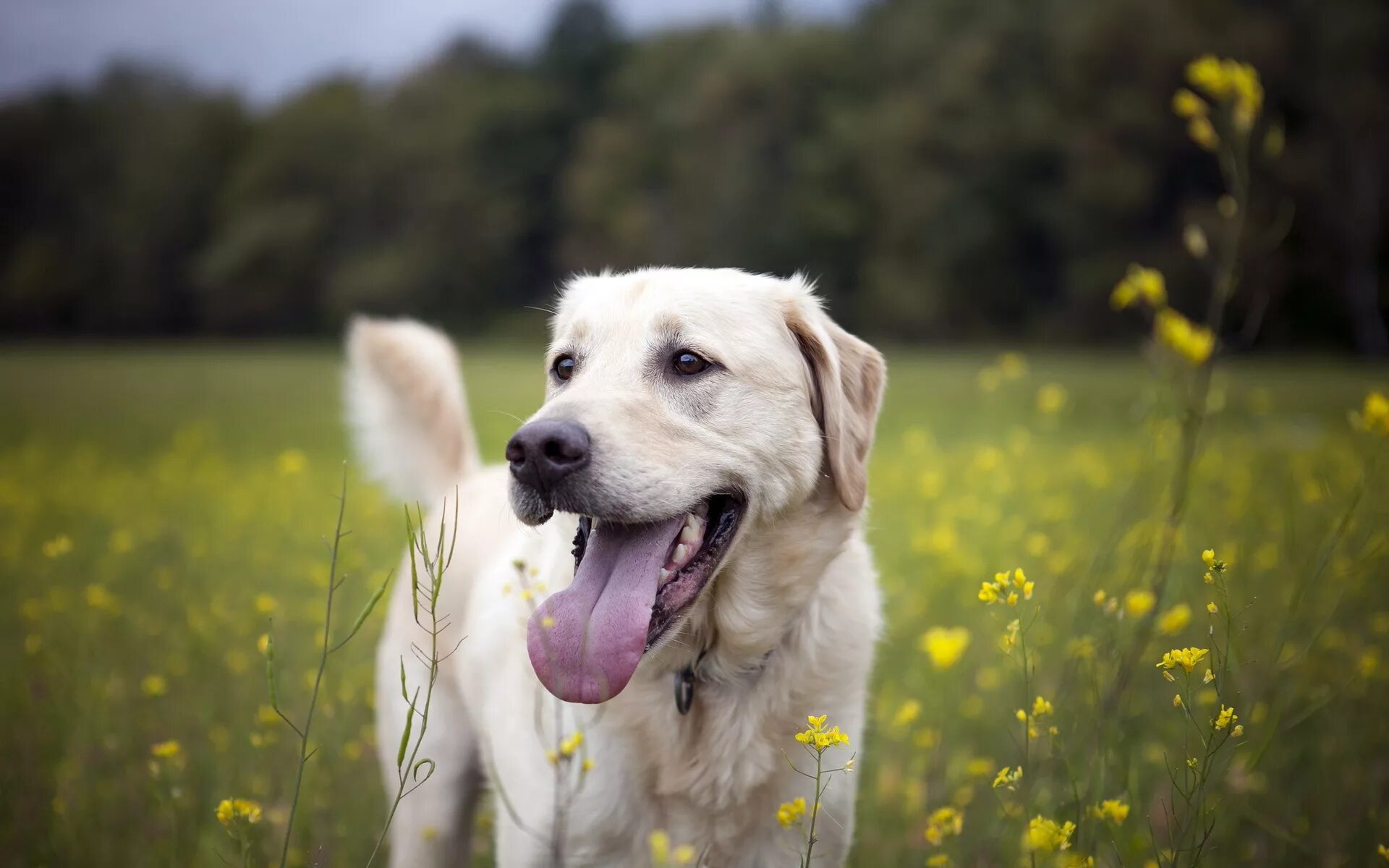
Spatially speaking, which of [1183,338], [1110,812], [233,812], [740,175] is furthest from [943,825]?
[740,175]

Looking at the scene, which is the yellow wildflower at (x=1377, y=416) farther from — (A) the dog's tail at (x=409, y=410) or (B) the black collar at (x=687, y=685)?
(A) the dog's tail at (x=409, y=410)

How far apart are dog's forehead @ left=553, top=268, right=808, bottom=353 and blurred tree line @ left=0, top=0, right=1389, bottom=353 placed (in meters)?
12.0

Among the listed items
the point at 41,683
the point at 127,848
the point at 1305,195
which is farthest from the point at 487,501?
the point at 1305,195

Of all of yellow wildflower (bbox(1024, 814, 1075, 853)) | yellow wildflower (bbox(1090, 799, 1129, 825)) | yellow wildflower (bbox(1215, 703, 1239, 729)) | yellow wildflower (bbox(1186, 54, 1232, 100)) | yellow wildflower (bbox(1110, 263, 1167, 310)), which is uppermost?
yellow wildflower (bbox(1186, 54, 1232, 100))

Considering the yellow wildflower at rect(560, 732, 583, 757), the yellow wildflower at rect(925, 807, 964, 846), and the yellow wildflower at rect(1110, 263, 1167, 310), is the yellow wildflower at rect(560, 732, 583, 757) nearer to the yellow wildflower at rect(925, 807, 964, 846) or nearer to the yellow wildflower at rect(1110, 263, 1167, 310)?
the yellow wildflower at rect(925, 807, 964, 846)

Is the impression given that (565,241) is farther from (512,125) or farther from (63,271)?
(63,271)

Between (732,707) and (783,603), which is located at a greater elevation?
(783,603)

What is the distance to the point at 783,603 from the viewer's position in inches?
94.0

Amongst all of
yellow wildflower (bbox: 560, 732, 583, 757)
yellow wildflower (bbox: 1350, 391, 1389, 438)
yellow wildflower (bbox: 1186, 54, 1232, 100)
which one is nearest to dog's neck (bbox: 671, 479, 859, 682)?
A: yellow wildflower (bbox: 560, 732, 583, 757)

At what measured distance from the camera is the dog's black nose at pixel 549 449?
204 cm

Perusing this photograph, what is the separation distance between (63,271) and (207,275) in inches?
721

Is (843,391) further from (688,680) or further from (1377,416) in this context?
(1377,416)

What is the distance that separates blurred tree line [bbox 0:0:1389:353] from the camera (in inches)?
780

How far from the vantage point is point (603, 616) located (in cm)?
206
